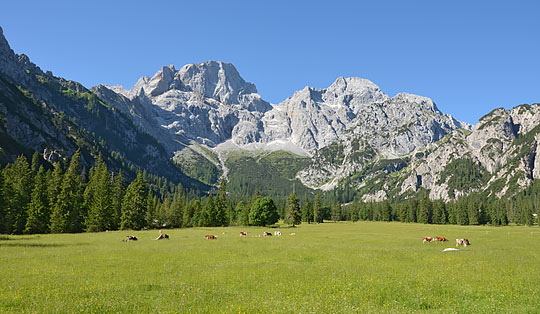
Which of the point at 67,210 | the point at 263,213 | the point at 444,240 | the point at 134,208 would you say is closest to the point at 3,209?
the point at 67,210

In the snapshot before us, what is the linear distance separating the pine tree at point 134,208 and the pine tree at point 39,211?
18.5 m

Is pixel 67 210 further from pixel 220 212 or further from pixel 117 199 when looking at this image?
pixel 220 212

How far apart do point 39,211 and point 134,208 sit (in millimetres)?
A: 22032

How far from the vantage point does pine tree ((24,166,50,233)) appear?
67.6 m

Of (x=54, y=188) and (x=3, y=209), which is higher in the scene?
(x=54, y=188)

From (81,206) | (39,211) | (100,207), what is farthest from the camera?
(81,206)

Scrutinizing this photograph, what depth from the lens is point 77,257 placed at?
103 ft

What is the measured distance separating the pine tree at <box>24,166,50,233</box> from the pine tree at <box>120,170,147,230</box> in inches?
728

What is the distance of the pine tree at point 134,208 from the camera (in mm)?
85125

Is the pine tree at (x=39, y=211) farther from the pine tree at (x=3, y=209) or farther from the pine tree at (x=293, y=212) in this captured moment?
the pine tree at (x=293, y=212)

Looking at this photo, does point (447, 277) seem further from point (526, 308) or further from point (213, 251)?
point (213, 251)

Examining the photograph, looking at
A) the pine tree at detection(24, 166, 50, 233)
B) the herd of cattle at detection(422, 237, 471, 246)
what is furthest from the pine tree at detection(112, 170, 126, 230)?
the herd of cattle at detection(422, 237, 471, 246)

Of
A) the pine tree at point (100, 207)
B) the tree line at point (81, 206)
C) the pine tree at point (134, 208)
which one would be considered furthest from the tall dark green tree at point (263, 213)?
the pine tree at point (100, 207)

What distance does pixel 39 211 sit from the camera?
6856 cm
